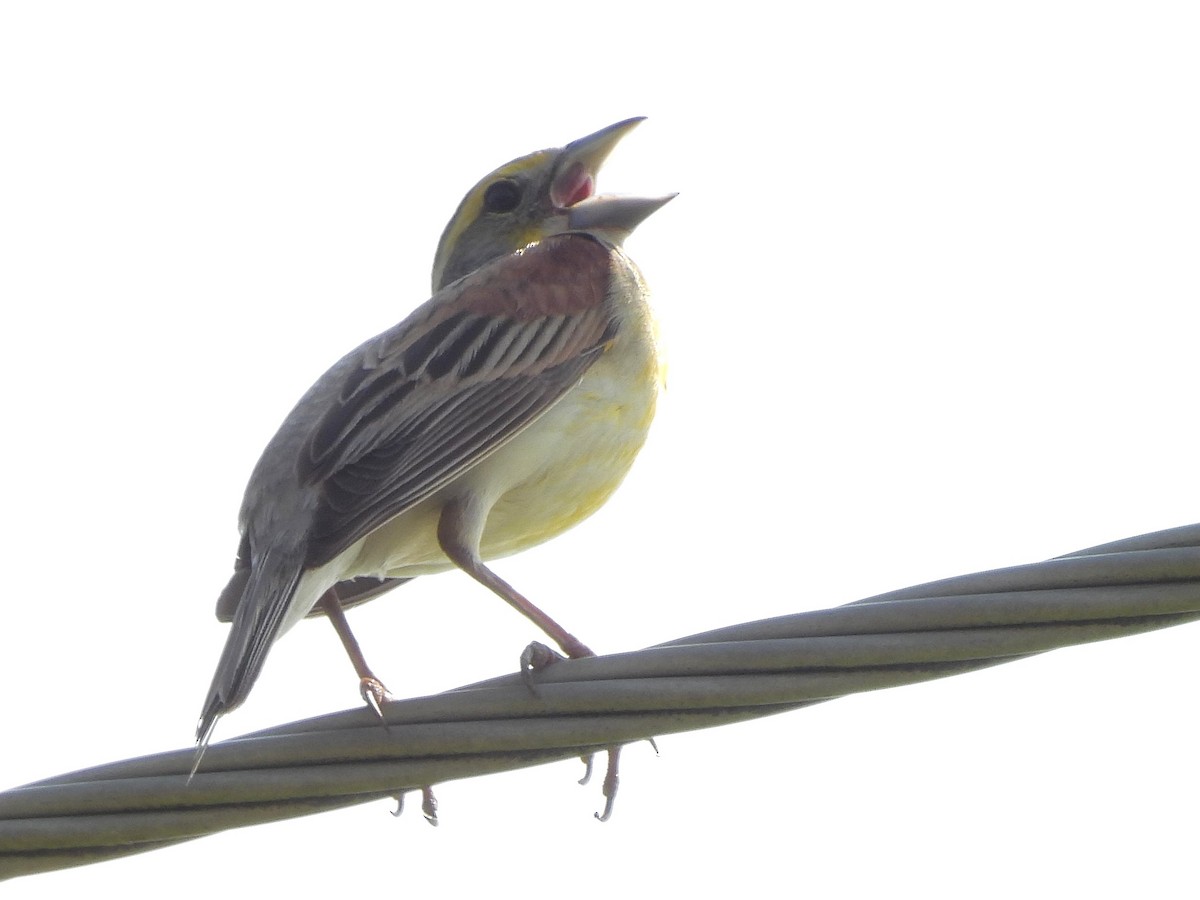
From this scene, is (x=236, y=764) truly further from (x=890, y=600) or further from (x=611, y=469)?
(x=611, y=469)

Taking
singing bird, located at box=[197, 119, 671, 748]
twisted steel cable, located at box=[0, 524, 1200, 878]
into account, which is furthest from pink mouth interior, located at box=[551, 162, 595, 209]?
twisted steel cable, located at box=[0, 524, 1200, 878]

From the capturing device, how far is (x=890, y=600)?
12.4 ft

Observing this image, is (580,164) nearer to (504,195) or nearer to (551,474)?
(504,195)

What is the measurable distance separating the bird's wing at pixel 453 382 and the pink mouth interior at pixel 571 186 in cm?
67

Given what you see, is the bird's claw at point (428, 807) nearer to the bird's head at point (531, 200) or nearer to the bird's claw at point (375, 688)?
the bird's claw at point (375, 688)

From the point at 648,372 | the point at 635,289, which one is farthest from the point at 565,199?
the point at 648,372

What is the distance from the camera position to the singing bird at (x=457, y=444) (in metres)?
5.96

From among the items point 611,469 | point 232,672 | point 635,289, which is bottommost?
point 232,672

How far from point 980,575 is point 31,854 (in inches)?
89.2

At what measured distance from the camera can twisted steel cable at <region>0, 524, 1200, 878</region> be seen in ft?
12.2

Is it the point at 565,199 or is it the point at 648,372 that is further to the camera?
the point at 565,199

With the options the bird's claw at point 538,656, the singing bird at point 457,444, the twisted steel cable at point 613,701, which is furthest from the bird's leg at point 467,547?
the twisted steel cable at point 613,701

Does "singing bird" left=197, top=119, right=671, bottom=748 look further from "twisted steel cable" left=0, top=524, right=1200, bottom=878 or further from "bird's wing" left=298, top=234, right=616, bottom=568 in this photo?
"twisted steel cable" left=0, top=524, right=1200, bottom=878

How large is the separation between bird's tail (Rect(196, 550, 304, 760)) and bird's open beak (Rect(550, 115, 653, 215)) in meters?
3.00
